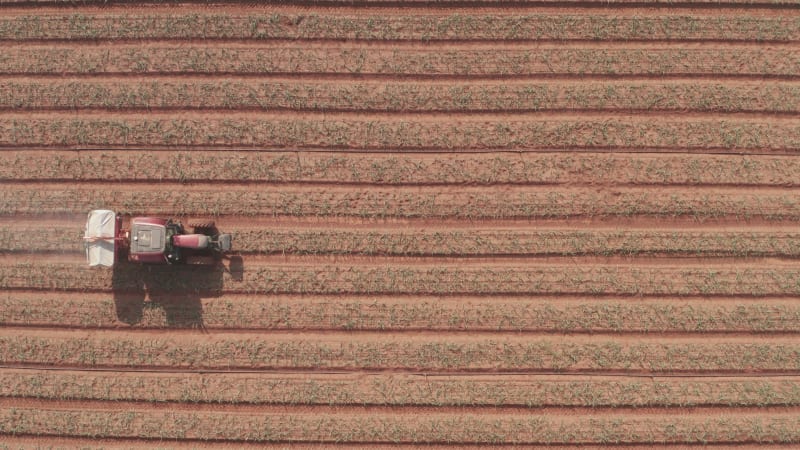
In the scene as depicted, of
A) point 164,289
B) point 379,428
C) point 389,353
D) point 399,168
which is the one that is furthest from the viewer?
point 399,168

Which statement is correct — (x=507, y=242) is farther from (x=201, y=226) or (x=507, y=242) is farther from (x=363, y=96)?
(x=201, y=226)

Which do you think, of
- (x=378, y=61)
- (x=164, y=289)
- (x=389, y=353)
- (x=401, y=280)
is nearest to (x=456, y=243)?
(x=401, y=280)

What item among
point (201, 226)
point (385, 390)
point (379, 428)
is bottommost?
point (379, 428)

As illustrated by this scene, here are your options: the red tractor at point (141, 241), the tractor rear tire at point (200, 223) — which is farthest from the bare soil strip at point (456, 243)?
the red tractor at point (141, 241)

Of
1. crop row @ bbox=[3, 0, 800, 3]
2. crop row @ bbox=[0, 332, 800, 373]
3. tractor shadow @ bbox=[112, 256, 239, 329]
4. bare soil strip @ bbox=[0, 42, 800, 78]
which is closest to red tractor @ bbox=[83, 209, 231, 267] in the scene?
tractor shadow @ bbox=[112, 256, 239, 329]

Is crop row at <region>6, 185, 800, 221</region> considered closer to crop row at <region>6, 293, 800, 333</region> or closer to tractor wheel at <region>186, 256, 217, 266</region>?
tractor wheel at <region>186, 256, 217, 266</region>

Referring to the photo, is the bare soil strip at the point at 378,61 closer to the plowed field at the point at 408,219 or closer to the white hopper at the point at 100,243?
the plowed field at the point at 408,219
